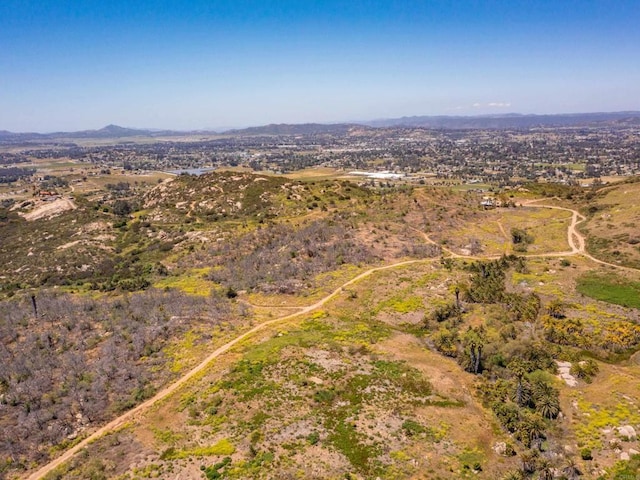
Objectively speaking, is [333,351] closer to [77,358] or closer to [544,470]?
[544,470]

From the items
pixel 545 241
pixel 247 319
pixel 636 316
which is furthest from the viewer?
pixel 545 241

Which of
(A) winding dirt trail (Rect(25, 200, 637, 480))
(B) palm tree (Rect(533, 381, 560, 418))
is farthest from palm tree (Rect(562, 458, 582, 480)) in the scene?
(A) winding dirt trail (Rect(25, 200, 637, 480))

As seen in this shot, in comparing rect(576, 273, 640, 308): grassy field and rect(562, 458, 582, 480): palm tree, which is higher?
rect(576, 273, 640, 308): grassy field

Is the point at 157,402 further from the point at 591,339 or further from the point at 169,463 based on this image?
the point at 591,339

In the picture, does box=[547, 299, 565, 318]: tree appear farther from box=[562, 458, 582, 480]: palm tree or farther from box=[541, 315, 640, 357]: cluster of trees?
box=[562, 458, 582, 480]: palm tree

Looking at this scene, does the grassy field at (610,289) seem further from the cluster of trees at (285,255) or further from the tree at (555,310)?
the cluster of trees at (285,255)

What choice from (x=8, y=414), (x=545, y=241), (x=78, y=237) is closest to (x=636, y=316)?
(x=545, y=241)

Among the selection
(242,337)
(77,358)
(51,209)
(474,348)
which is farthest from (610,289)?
(51,209)
